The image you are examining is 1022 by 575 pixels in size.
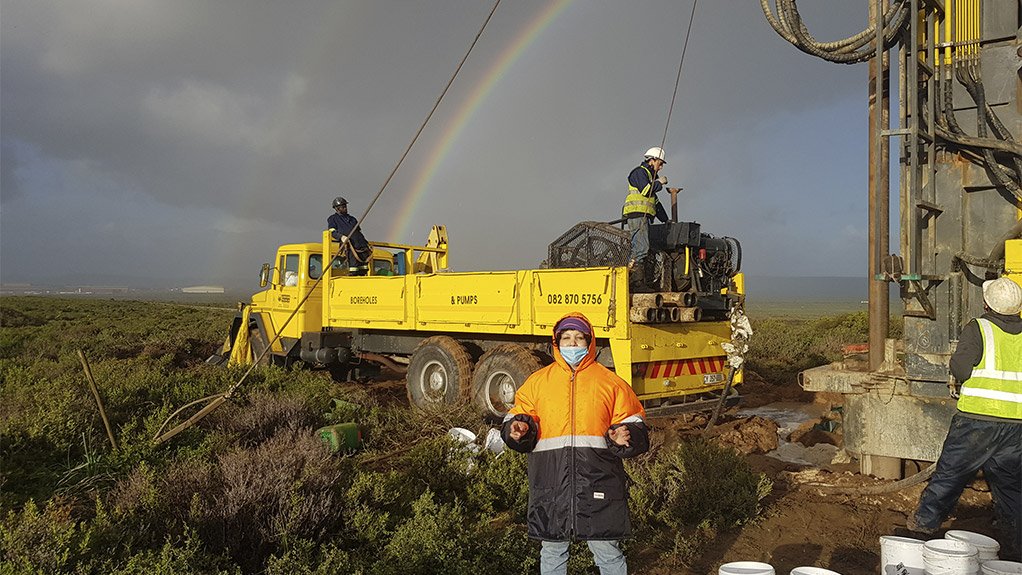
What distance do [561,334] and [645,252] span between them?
454 cm

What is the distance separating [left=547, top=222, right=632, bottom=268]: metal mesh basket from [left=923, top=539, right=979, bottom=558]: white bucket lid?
5.40m

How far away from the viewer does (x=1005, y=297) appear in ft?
13.8

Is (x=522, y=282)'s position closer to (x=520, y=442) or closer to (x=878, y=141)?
(x=878, y=141)

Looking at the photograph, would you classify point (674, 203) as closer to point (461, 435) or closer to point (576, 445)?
point (461, 435)

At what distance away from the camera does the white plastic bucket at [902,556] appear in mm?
3018

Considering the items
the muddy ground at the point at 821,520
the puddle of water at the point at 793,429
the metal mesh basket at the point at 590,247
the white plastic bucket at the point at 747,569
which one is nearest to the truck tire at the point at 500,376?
the metal mesh basket at the point at 590,247

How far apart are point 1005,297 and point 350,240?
9303 millimetres

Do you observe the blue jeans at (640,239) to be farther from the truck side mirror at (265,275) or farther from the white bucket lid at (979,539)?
the truck side mirror at (265,275)

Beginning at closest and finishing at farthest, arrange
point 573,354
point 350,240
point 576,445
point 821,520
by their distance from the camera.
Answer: point 576,445 < point 573,354 < point 821,520 < point 350,240

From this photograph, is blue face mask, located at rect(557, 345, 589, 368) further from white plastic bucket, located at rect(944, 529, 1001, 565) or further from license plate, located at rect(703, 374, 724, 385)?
license plate, located at rect(703, 374, 724, 385)

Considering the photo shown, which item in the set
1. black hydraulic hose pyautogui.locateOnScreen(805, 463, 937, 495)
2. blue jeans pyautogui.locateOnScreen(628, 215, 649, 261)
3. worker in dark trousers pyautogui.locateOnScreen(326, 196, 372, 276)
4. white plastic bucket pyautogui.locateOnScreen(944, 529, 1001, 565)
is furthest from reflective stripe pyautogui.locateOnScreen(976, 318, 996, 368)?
worker in dark trousers pyautogui.locateOnScreen(326, 196, 372, 276)

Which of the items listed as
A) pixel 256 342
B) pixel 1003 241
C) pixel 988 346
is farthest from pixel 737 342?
pixel 256 342

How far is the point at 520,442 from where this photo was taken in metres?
3.10

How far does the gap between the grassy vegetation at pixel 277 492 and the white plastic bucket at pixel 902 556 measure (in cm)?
141
